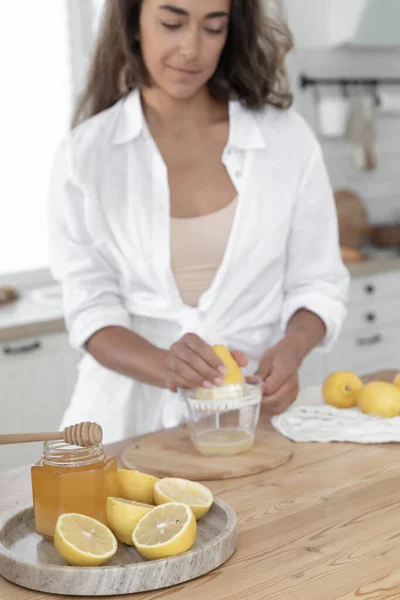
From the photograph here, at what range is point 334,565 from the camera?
985mm

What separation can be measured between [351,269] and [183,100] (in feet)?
6.38

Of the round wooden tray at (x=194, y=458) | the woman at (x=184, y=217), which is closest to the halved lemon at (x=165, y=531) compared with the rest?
the round wooden tray at (x=194, y=458)

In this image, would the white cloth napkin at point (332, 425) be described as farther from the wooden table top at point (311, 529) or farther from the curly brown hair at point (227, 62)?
the curly brown hair at point (227, 62)

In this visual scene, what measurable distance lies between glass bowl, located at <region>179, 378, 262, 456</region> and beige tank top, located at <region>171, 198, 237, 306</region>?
40cm

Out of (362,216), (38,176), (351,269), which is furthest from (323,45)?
(38,176)

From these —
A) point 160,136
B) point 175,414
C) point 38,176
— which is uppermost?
point 160,136

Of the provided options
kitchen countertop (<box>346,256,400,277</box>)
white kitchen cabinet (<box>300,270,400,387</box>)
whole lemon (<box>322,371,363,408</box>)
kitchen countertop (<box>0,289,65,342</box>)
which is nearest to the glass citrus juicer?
whole lemon (<box>322,371,363,408</box>)

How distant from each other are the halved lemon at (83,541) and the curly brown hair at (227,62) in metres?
1.06

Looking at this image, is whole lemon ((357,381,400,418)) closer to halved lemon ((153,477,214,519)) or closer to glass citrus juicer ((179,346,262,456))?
glass citrus juicer ((179,346,262,456))

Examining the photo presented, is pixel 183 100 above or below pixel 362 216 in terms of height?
above

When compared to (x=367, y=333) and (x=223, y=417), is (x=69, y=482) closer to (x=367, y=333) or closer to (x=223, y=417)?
(x=223, y=417)

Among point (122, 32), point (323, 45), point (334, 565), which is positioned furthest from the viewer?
point (323, 45)

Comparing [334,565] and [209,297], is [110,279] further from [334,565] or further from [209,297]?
[334,565]

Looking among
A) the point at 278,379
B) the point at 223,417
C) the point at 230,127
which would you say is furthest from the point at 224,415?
the point at 230,127
